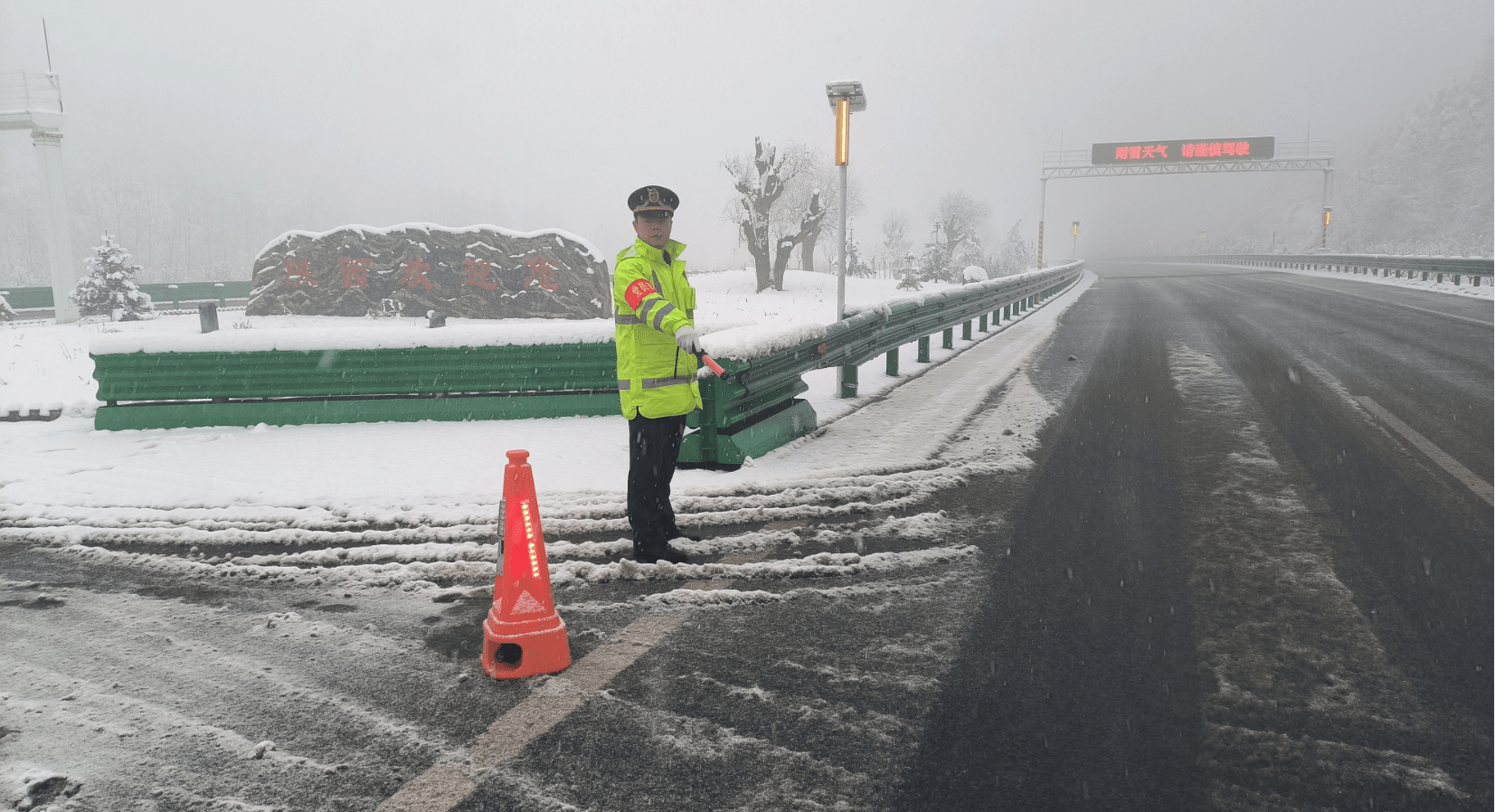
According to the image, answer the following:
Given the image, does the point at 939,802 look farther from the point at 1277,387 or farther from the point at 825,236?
the point at 825,236

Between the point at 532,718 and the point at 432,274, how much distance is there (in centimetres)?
2115

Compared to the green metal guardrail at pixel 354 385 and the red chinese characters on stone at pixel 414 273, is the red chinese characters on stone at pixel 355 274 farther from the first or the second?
the green metal guardrail at pixel 354 385

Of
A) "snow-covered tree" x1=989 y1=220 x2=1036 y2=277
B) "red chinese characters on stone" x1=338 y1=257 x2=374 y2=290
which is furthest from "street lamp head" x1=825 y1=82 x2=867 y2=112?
"snow-covered tree" x1=989 y1=220 x2=1036 y2=277

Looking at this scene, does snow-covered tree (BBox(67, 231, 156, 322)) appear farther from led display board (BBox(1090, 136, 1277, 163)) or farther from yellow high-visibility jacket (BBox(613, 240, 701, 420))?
led display board (BBox(1090, 136, 1277, 163))

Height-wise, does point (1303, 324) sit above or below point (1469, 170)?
below

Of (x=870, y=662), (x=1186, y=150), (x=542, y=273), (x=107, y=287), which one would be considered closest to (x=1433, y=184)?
(x=1186, y=150)

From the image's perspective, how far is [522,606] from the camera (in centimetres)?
327

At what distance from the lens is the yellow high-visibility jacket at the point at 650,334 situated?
424 centimetres

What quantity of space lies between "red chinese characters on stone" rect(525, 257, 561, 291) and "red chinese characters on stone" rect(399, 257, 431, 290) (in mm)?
2634

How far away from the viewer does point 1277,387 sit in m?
8.94

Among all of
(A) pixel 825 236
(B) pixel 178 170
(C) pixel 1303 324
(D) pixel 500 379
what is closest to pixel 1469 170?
(A) pixel 825 236

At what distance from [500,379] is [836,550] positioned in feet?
16.2

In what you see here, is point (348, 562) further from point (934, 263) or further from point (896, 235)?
point (896, 235)

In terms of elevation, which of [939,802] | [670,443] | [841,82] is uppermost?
[841,82]
